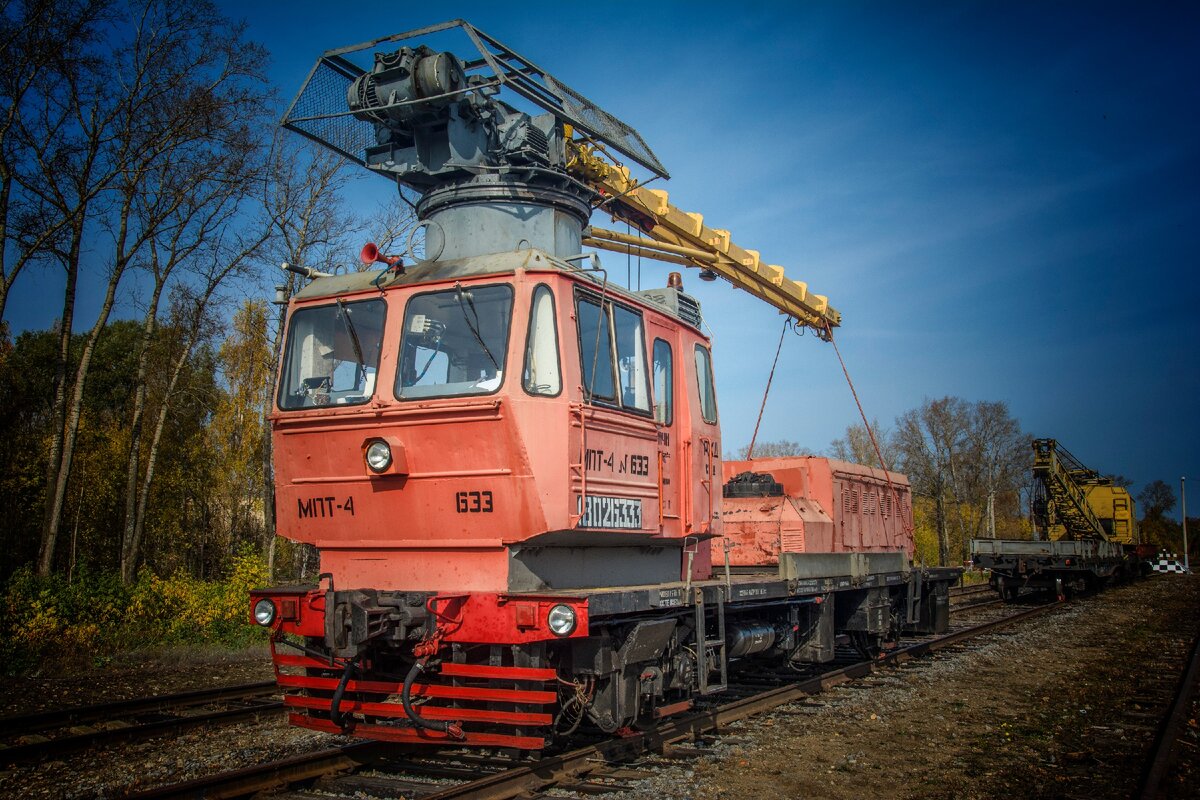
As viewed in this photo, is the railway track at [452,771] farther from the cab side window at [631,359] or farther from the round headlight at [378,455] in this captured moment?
the cab side window at [631,359]

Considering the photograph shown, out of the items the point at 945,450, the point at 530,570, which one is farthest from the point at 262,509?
the point at 945,450

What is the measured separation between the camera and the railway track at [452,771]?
5.47m

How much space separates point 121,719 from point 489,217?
19.7 feet

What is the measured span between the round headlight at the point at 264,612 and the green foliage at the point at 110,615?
7321 millimetres

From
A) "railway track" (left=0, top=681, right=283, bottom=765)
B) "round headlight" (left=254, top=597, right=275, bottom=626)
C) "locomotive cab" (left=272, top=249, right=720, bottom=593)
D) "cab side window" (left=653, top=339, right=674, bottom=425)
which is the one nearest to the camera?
"locomotive cab" (left=272, top=249, right=720, bottom=593)

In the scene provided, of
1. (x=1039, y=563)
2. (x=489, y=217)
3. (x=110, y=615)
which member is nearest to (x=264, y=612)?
(x=489, y=217)

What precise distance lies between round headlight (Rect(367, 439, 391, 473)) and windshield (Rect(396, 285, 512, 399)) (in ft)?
1.27

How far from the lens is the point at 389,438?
6.08m

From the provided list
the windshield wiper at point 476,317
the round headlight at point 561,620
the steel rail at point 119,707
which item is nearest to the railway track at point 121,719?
the steel rail at point 119,707

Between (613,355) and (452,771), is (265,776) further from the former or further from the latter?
(613,355)

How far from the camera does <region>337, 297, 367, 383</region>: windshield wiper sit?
21.1ft

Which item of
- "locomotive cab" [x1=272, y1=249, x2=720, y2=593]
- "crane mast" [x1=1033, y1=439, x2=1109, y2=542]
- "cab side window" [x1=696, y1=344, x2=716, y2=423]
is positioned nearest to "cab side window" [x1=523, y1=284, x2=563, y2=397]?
"locomotive cab" [x1=272, y1=249, x2=720, y2=593]

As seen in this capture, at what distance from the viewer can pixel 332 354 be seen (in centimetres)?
668

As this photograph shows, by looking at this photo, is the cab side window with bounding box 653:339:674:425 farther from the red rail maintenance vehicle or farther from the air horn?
the air horn
